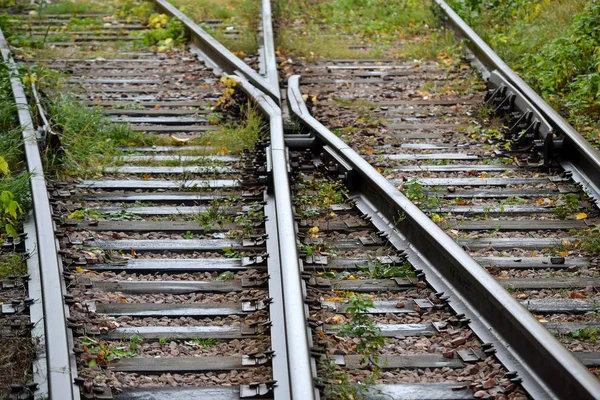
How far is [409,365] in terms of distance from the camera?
13.9 feet

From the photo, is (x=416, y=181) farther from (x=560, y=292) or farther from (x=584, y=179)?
(x=560, y=292)

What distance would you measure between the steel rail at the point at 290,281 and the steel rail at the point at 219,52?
142 centimetres

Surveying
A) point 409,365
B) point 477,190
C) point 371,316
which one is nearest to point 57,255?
point 371,316

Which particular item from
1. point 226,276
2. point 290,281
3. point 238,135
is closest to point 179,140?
point 238,135

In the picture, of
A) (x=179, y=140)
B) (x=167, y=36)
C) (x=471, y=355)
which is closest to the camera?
(x=471, y=355)

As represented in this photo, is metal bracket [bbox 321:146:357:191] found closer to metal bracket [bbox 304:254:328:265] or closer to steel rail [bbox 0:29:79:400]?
metal bracket [bbox 304:254:328:265]

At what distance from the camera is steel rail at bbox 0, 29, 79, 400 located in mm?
3801

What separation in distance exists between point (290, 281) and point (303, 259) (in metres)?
0.75

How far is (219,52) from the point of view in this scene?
386 inches

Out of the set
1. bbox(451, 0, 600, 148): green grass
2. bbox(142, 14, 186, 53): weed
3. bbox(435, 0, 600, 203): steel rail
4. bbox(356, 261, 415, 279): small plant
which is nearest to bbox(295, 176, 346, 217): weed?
bbox(356, 261, 415, 279): small plant

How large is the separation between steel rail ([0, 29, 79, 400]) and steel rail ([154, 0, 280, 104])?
2.42 m

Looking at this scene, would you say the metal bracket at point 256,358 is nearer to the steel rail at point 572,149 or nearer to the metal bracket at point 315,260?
the metal bracket at point 315,260

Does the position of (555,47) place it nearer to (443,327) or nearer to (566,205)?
(566,205)

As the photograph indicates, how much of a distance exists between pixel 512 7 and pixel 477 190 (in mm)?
6069
